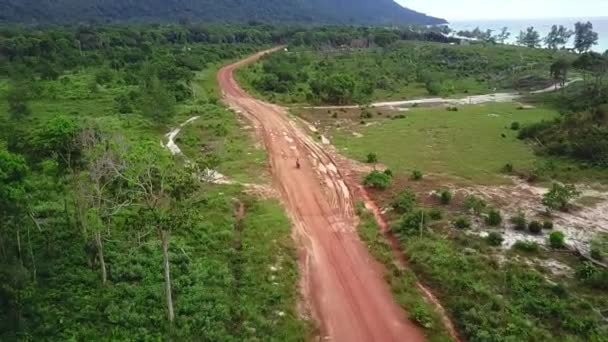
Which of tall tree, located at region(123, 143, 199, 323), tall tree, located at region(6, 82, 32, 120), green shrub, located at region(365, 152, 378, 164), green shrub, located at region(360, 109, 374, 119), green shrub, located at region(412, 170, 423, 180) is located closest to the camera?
tall tree, located at region(123, 143, 199, 323)

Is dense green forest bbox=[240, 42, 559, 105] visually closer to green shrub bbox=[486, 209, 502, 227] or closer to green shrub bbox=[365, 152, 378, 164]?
green shrub bbox=[365, 152, 378, 164]

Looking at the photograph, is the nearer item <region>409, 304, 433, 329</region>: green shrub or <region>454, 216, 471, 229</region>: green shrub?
<region>409, 304, 433, 329</region>: green shrub

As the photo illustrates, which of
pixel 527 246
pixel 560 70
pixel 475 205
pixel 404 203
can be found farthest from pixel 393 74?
pixel 527 246

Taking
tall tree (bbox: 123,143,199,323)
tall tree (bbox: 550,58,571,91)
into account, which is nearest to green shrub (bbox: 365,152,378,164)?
tall tree (bbox: 123,143,199,323)

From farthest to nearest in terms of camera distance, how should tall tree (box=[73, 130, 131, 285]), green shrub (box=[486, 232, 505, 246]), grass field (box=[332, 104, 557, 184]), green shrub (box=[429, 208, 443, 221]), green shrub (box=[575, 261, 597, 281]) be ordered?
grass field (box=[332, 104, 557, 184]) < green shrub (box=[429, 208, 443, 221]) < green shrub (box=[486, 232, 505, 246]) < green shrub (box=[575, 261, 597, 281]) < tall tree (box=[73, 130, 131, 285])

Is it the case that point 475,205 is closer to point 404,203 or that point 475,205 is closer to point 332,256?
point 404,203

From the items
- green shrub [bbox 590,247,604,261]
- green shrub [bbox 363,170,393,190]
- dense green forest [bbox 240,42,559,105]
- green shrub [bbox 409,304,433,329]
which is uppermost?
dense green forest [bbox 240,42,559,105]
